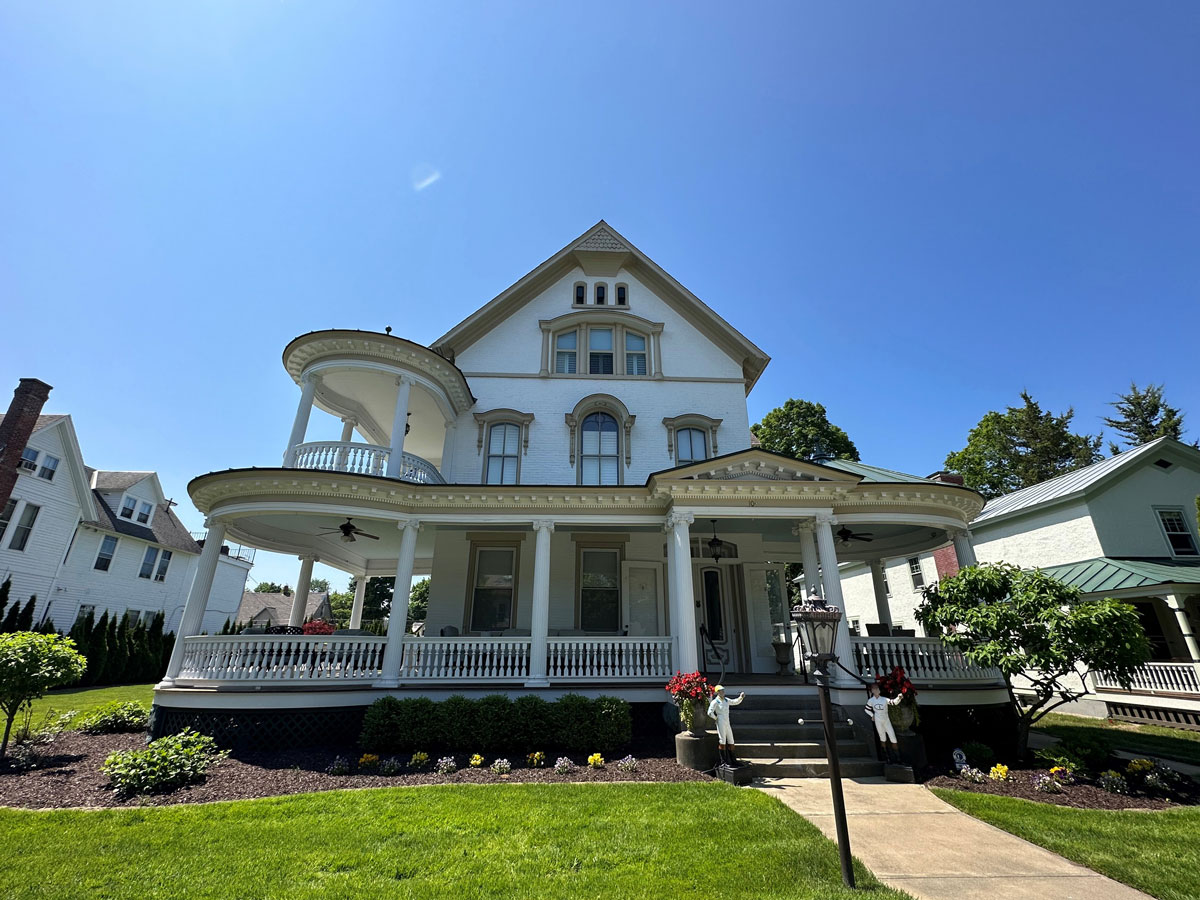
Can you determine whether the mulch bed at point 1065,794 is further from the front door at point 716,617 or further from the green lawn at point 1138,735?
the front door at point 716,617

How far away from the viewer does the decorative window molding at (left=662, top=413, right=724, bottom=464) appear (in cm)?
1385

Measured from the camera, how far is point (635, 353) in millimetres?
15055

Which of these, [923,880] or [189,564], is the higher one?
[189,564]

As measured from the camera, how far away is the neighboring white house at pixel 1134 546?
1357 cm

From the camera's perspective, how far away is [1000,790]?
7.10 m

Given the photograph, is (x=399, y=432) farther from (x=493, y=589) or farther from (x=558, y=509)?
(x=493, y=589)

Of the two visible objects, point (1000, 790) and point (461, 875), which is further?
point (1000, 790)

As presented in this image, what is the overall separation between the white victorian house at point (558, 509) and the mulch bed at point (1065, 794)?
2.13 meters

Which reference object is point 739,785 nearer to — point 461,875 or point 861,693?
point 861,693

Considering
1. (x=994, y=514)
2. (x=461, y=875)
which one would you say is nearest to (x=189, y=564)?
(x=461, y=875)

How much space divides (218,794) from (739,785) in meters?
7.21

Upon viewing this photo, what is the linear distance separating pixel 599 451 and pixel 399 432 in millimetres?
5083

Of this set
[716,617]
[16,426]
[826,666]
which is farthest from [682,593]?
[16,426]

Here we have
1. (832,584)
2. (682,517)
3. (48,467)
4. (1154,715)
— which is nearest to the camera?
(832,584)
